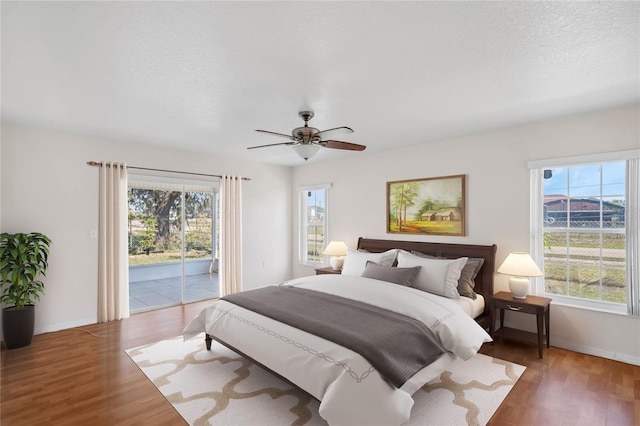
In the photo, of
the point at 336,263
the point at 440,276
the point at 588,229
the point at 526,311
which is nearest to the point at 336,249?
the point at 336,263

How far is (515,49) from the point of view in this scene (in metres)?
2.10

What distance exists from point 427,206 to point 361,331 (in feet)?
8.94

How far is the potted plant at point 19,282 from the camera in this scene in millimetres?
3477

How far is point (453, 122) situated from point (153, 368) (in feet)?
13.3

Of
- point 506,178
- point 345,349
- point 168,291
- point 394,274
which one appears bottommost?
point 168,291

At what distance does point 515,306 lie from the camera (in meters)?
3.46

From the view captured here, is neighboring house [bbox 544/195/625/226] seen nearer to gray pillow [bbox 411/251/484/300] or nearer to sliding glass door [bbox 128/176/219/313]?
gray pillow [bbox 411/251/484/300]

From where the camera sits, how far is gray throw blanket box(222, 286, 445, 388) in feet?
7.11

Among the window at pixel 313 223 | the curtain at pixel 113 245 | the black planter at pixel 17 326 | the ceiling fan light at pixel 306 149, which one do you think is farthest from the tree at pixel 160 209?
the ceiling fan light at pixel 306 149

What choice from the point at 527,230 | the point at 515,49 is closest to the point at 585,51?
the point at 515,49

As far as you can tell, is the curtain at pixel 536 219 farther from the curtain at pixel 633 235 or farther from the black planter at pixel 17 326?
the black planter at pixel 17 326

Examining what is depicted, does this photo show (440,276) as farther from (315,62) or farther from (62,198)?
(62,198)

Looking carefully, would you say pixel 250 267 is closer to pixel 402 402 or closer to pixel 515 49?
pixel 402 402

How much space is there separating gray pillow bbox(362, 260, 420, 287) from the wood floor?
1127 mm
